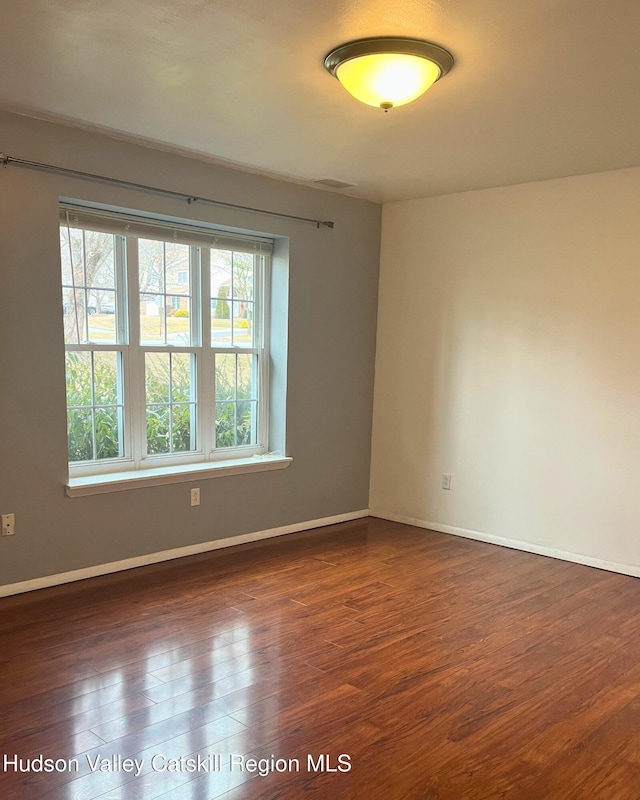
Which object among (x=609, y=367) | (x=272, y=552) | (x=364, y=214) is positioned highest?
(x=364, y=214)

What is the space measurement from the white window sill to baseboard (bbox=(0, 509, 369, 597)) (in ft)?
1.42

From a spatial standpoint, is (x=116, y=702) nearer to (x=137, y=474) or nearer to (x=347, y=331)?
(x=137, y=474)

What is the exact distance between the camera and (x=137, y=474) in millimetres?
3951

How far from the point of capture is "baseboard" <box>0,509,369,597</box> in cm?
348

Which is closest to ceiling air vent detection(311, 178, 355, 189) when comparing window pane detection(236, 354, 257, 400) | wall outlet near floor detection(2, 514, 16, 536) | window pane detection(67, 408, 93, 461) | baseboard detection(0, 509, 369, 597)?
window pane detection(236, 354, 257, 400)

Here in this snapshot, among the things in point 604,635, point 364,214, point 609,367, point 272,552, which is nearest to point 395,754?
point 604,635

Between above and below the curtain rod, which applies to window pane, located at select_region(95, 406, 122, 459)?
below

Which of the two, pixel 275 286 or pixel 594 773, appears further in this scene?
pixel 275 286

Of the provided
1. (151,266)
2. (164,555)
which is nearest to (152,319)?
(151,266)

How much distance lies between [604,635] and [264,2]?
9.89 feet

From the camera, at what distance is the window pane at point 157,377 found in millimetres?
4109

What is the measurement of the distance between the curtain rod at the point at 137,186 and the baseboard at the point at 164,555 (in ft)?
6.95

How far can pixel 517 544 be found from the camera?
448cm

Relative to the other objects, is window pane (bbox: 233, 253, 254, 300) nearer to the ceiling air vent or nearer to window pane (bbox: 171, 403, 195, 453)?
the ceiling air vent
